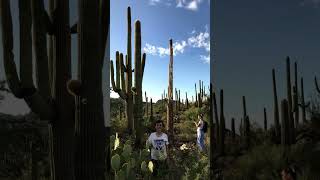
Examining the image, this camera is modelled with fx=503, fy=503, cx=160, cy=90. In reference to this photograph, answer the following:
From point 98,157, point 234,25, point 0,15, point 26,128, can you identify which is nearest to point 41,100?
point 98,157

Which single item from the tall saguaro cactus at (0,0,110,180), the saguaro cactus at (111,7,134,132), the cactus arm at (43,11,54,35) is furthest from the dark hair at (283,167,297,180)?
the saguaro cactus at (111,7,134,132)

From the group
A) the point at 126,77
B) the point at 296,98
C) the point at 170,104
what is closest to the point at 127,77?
the point at 126,77

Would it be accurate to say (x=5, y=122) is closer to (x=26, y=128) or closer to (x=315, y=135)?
(x=26, y=128)

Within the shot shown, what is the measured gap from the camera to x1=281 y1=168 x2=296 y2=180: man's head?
5.04 meters

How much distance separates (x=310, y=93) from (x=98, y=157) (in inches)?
115

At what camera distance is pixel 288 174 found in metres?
5.08

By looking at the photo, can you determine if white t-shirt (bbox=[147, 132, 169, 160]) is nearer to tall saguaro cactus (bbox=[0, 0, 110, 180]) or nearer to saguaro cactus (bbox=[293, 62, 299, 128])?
saguaro cactus (bbox=[293, 62, 299, 128])

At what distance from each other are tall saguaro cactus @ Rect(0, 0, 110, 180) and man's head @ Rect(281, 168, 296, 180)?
2034 mm

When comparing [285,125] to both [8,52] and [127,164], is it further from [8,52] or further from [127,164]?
[8,52]

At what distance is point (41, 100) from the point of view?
408 cm

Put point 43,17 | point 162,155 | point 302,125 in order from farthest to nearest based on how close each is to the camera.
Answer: point 162,155 → point 302,125 → point 43,17

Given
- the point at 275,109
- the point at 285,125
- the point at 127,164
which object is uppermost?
the point at 275,109

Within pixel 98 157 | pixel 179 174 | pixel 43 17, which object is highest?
pixel 43 17

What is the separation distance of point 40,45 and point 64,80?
0.36 meters
